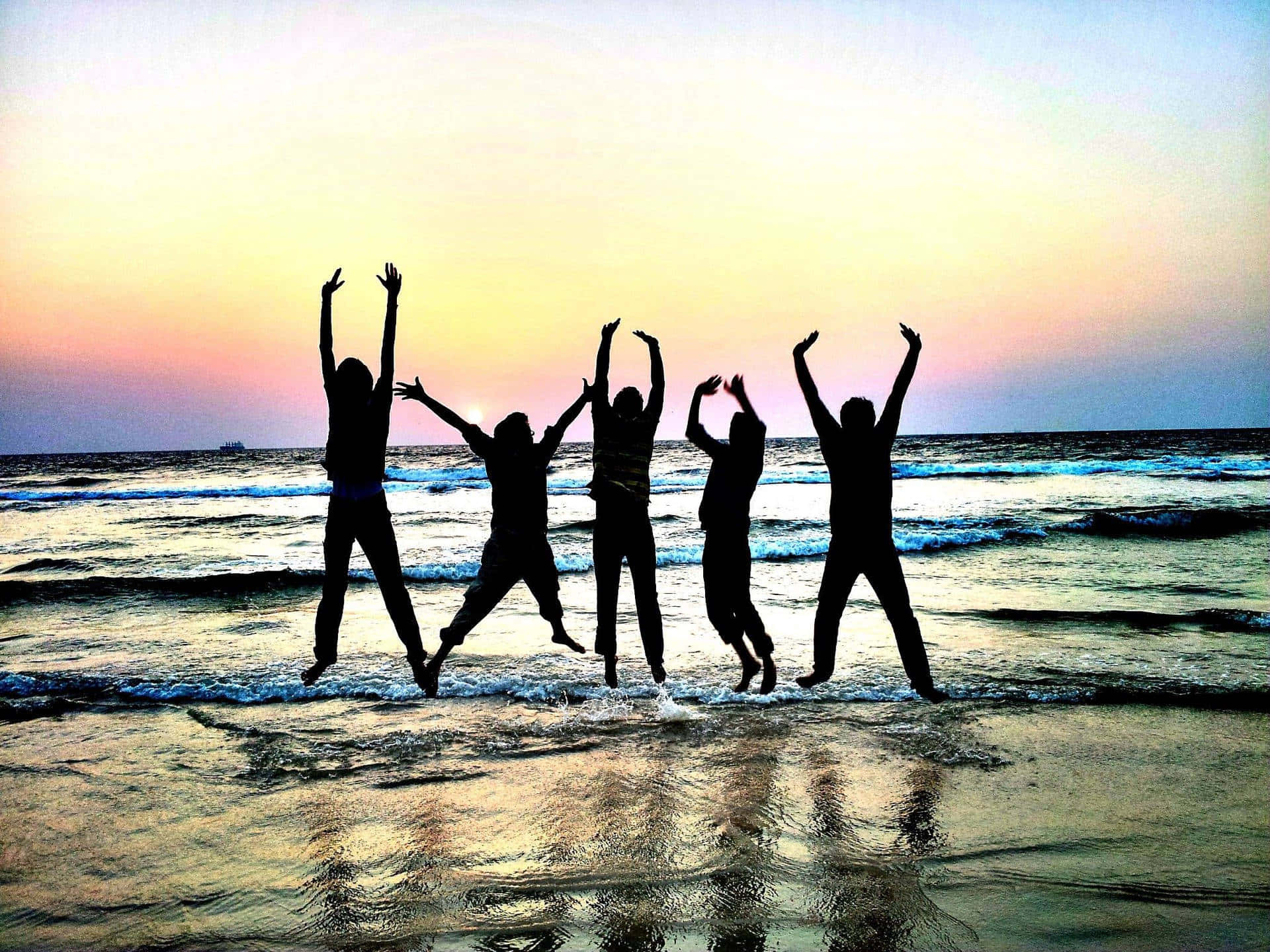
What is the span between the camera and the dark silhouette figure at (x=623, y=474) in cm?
692

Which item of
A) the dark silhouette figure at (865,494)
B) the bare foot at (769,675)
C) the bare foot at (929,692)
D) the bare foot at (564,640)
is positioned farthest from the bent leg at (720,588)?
the bare foot at (929,692)

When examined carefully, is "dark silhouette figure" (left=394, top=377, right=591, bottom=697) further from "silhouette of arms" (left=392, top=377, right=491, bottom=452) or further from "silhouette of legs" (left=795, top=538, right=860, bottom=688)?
"silhouette of legs" (left=795, top=538, right=860, bottom=688)

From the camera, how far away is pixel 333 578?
6555 millimetres

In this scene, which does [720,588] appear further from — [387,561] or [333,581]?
[333,581]

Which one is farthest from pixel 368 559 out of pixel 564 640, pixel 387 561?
pixel 564 640

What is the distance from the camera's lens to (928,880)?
4.58m

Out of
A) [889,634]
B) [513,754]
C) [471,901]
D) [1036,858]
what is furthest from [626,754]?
[889,634]

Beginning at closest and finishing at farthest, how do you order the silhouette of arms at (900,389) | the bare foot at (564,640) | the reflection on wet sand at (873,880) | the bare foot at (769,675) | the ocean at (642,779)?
the reflection on wet sand at (873,880) < the ocean at (642,779) < the silhouette of arms at (900,389) < the bare foot at (769,675) < the bare foot at (564,640)

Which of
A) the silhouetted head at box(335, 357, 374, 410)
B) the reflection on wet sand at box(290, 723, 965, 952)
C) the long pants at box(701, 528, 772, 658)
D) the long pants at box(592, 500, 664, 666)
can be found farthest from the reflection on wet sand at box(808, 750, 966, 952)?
the silhouetted head at box(335, 357, 374, 410)

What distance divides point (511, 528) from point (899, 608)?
3265mm

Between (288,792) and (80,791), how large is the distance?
1.64 metres

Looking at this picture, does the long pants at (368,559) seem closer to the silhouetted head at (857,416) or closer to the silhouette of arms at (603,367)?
the silhouette of arms at (603,367)

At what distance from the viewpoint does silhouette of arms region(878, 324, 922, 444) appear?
602 centimetres

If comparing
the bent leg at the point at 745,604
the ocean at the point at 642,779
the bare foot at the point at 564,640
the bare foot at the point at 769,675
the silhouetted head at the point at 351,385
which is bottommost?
the ocean at the point at 642,779
